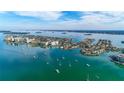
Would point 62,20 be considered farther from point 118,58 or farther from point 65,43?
point 118,58

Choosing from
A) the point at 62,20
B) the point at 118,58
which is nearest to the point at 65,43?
the point at 62,20

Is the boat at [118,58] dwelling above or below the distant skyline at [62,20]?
below

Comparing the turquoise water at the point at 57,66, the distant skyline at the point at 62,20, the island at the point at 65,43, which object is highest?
the distant skyline at the point at 62,20

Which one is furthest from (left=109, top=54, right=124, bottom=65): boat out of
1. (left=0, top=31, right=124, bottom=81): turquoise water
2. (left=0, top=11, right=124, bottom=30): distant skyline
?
(left=0, top=11, right=124, bottom=30): distant skyline

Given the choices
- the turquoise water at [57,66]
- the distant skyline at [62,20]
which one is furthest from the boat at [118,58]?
the distant skyline at [62,20]

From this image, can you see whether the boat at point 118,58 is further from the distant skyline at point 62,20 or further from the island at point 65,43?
the distant skyline at point 62,20
